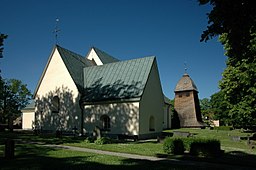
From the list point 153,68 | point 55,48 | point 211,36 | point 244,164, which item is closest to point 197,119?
point 153,68

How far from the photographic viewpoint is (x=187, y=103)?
48.9 meters

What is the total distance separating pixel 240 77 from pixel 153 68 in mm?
9393

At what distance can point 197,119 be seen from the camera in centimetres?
4781

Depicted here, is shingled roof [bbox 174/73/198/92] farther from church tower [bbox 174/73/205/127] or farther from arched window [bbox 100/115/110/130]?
arched window [bbox 100/115/110/130]

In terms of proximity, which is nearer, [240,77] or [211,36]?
[211,36]

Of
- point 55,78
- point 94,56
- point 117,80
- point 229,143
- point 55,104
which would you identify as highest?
point 94,56

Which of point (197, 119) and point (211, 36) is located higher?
point (211, 36)

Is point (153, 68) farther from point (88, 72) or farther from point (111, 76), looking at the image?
point (88, 72)

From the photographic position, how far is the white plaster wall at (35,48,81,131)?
26.6 meters

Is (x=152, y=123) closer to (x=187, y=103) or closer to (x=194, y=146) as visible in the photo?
(x=194, y=146)

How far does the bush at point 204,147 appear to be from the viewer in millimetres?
13352

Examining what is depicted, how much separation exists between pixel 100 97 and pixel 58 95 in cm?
631

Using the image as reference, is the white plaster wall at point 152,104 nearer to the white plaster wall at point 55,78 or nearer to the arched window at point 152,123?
the arched window at point 152,123

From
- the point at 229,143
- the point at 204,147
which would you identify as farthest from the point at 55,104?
the point at 204,147
